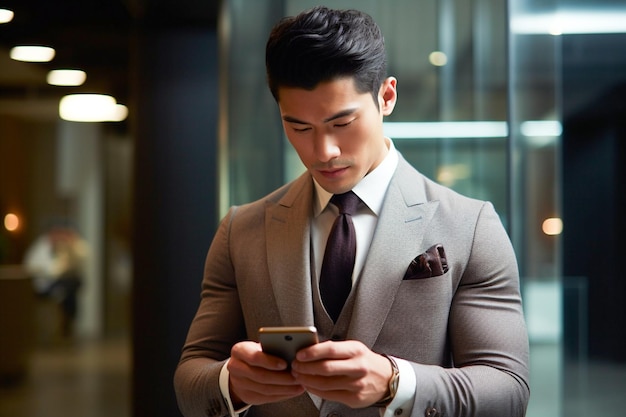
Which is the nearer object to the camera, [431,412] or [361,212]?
[431,412]

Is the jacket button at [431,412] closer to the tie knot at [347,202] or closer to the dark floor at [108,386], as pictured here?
the tie knot at [347,202]

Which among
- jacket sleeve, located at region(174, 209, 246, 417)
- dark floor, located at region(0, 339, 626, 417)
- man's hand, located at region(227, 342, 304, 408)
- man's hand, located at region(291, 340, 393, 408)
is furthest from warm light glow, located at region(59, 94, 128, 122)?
man's hand, located at region(291, 340, 393, 408)

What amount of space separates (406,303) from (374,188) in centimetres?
28

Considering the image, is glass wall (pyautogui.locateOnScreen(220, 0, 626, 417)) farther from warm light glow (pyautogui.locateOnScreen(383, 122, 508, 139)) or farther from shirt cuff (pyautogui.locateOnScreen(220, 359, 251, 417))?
shirt cuff (pyautogui.locateOnScreen(220, 359, 251, 417))

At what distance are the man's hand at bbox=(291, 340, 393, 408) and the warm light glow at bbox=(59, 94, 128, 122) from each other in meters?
7.87

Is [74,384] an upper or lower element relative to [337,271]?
lower

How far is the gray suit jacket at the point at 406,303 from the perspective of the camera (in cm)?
174

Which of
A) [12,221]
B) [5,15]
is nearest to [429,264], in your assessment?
[5,15]

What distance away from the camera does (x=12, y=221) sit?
8.96 m

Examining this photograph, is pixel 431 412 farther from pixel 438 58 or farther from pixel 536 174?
pixel 438 58

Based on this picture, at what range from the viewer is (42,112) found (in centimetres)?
927

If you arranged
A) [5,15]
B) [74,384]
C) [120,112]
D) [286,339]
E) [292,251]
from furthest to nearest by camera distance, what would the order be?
[120,112] < [74,384] < [5,15] < [292,251] < [286,339]

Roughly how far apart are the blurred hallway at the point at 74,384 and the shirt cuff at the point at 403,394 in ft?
19.4

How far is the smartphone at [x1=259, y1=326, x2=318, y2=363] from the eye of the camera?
4.97ft
